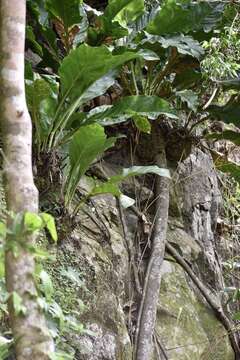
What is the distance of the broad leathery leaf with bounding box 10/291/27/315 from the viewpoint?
0.98 meters

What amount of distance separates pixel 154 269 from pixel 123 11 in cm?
135

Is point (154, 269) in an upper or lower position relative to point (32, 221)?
lower

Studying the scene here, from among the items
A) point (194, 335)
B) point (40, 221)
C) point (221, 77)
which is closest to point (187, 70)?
point (221, 77)

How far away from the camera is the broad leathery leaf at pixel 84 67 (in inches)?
84.3

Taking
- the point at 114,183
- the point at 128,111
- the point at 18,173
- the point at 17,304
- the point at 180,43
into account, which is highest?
the point at 180,43

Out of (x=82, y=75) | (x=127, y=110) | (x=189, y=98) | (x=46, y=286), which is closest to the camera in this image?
(x=46, y=286)

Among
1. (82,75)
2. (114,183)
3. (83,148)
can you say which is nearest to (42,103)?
(82,75)

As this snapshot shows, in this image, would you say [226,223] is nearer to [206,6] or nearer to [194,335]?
[194,335]

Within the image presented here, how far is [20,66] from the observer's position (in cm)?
131

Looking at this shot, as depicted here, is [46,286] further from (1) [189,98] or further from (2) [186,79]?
(2) [186,79]

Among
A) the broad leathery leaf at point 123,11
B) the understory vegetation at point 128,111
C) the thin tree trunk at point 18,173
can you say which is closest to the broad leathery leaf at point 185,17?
the understory vegetation at point 128,111

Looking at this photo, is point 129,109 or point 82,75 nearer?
point 82,75

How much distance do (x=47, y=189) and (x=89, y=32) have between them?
3.07 ft

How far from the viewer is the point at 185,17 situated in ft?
8.74
